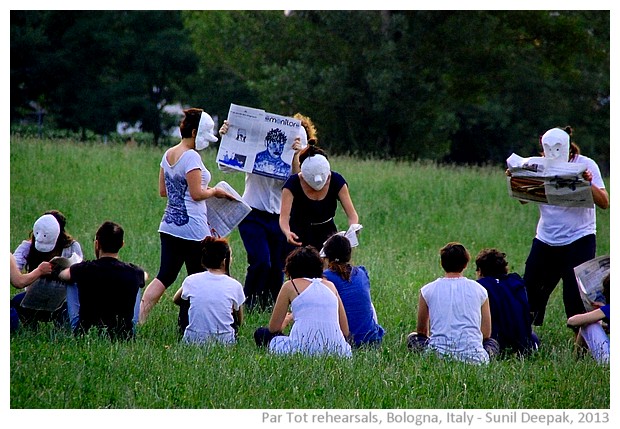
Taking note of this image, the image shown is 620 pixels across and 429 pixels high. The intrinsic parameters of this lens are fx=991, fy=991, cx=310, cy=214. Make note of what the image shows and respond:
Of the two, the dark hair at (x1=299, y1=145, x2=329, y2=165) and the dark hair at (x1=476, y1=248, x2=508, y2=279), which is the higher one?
the dark hair at (x1=299, y1=145, x2=329, y2=165)

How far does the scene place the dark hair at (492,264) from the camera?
859 centimetres

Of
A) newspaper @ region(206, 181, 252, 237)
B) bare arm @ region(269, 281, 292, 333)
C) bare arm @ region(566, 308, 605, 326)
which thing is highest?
newspaper @ region(206, 181, 252, 237)

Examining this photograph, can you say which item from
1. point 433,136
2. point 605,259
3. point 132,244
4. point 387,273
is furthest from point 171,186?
point 433,136

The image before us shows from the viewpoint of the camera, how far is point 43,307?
838 centimetres

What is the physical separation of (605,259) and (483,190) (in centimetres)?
1335

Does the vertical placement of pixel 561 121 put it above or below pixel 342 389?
above

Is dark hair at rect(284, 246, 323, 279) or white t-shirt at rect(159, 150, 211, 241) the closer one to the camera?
dark hair at rect(284, 246, 323, 279)

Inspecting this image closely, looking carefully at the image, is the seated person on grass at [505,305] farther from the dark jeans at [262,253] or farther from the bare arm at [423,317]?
the dark jeans at [262,253]

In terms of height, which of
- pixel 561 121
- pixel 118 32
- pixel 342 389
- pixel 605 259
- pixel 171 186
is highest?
pixel 118 32

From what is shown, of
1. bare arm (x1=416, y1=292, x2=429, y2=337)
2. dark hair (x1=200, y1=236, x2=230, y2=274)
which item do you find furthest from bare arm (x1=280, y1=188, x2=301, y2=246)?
bare arm (x1=416, y1=292, x2=429, y2=337)

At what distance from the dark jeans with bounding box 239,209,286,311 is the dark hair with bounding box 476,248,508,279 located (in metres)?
2.30

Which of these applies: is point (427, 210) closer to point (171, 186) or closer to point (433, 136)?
point (171, 186)

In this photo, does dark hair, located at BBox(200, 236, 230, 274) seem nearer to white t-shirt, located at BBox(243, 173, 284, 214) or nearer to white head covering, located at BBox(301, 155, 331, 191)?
white head covering, located at BBox(301, 155, 331, 191)

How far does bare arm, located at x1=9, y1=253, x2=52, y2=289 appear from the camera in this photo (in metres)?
7.88
